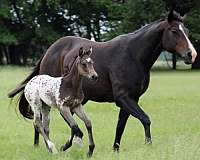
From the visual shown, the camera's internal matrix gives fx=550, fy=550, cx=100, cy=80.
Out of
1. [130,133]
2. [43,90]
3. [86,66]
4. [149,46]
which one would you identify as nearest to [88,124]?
[86,66]

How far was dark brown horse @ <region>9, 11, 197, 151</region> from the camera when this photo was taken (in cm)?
869

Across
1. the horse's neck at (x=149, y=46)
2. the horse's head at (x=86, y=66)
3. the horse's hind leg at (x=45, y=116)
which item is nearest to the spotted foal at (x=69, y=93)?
the horse's head at (x=86, y=66)

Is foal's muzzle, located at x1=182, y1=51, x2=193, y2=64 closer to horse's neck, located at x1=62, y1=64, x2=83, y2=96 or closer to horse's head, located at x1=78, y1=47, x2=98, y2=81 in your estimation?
horse's head, located at x1=78, y1=47, x2=98, y2=81

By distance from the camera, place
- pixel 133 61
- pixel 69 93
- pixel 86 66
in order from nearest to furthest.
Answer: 1. pixel 86 66
2. pixel 69 93
3. pixel 133 61

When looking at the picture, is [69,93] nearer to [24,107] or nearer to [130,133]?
[24,107]

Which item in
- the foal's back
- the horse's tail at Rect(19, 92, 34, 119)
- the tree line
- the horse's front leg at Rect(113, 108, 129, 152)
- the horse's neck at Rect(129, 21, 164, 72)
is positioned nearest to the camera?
the foal's back

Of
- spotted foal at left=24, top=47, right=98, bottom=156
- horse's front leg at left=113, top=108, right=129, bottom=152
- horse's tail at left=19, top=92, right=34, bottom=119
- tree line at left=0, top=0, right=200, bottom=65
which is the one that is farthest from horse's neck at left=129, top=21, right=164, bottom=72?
tree line at left=0, top=0, right=200, bottom=65

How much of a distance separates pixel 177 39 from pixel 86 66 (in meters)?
1.62

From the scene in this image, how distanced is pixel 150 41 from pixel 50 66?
7.72 feet

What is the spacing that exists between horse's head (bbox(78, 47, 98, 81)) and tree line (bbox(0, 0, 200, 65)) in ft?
125

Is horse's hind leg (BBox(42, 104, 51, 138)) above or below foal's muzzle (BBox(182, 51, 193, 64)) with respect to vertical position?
below

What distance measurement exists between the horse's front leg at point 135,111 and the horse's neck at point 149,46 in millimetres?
606

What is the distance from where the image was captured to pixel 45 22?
51719 millimetres

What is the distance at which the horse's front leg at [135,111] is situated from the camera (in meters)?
8.61
